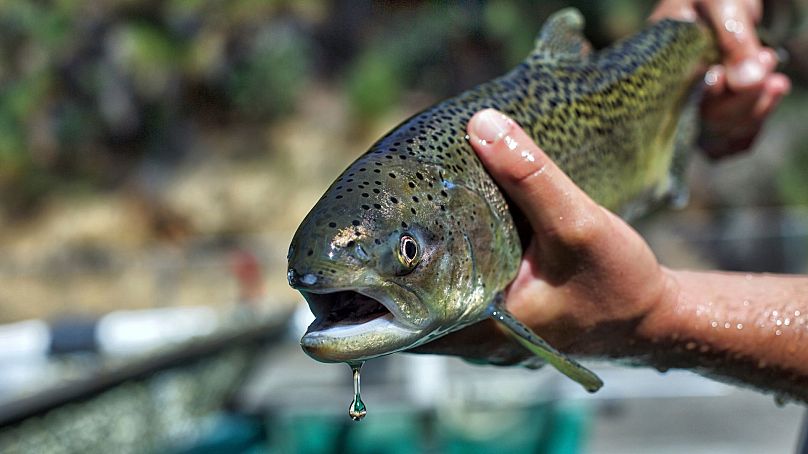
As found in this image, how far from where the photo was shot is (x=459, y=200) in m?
2.22

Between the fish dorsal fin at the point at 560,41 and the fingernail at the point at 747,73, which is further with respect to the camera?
the fingernail at the point at 747,73

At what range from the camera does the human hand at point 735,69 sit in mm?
3842

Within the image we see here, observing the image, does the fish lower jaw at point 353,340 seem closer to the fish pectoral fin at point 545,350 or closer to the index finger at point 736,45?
the fish pectoral fin at point 545,350

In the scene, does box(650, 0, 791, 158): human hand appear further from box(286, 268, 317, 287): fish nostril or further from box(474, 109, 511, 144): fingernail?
box(286, 268, 317, 287): fish nostril

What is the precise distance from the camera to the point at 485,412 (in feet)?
22.2

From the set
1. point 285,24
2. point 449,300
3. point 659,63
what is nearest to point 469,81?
point 285,24

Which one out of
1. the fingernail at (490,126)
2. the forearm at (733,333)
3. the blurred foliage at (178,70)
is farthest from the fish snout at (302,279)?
the blurred foliage at (178,70)

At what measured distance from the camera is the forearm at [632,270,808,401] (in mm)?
2396

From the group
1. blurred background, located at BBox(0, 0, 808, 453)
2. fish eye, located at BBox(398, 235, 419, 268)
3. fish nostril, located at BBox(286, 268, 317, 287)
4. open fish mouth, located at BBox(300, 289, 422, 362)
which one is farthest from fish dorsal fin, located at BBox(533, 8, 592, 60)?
blurred background, located at BBox(0, 0, 808, 453)

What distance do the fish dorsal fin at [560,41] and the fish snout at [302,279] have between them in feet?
4.74

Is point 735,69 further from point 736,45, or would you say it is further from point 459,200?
point 459,200

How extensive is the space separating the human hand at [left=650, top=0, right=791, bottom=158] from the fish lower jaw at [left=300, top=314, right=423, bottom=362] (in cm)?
254

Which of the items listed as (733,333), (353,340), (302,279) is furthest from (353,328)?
(733,333)

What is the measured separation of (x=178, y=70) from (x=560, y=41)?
20896mm
